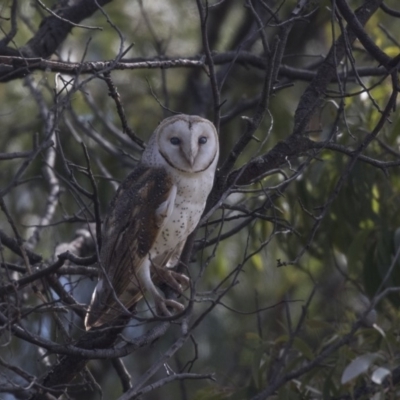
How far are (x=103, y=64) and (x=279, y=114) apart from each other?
2.73 meters

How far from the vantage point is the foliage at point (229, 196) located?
2.97 meters

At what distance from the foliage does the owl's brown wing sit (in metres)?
0.14

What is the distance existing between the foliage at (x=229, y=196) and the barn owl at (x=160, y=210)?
0.11 metres

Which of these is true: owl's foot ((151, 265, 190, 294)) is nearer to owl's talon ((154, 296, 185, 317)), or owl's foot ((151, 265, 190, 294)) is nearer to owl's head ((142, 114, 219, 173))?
owl's talon ((154, 296, 185, 317))

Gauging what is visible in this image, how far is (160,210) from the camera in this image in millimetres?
3547

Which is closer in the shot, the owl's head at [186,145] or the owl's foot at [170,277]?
the owl's foot at [170,277]

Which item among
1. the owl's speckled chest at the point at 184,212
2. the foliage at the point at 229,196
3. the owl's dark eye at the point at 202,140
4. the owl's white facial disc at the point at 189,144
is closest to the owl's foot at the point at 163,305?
the foliage at the point at 229,196

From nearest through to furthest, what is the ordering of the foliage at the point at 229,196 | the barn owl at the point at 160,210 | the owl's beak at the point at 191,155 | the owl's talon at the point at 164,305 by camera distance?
the foliage at the point at 229,196, the owl's talon at the point at 164,305, the barn owl at the point at 160,210, the owl's beak at the point at 191,155

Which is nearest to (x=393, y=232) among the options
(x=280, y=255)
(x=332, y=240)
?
(x=332, y=240)

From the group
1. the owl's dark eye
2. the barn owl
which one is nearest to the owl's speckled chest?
the barn owl

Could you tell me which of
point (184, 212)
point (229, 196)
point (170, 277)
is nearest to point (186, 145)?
point (184, 212)

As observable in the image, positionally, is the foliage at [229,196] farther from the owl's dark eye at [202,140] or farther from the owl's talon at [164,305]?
the owl's dark eye at [202,140]

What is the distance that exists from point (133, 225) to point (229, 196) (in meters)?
2.04

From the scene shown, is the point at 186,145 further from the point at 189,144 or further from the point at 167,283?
the point at 167,283
